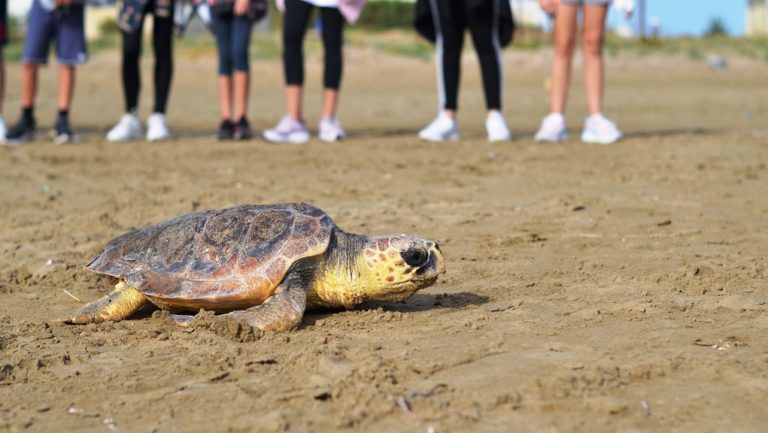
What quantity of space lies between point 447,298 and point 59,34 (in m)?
5.63

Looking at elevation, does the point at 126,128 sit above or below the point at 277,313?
below

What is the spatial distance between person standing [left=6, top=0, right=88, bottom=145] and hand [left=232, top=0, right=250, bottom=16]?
1.28 metres

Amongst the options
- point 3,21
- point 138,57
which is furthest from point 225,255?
point 3,21

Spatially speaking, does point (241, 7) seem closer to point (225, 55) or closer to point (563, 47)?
point (225, 55)

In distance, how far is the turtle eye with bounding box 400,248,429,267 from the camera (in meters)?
3.37

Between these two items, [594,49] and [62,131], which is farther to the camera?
[62,131]

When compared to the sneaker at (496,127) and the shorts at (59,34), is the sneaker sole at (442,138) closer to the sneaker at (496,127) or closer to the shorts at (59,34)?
the sneaker at (496,127)

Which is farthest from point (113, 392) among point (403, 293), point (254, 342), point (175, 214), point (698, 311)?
point (175, 214)

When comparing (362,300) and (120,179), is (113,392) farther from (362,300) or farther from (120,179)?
(120,179)

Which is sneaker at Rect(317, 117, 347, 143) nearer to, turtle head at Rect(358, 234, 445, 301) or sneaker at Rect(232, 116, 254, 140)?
sneaker at Rect(232, 116, 254, 140)

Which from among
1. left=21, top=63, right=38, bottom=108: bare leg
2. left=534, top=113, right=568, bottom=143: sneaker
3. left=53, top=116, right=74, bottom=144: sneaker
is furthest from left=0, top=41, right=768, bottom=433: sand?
left=21, top=63, right=38, bottom=108: bare leg

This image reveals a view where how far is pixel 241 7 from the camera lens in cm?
785

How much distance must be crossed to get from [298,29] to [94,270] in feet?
14.4

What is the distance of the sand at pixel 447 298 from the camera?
8.33 ft
